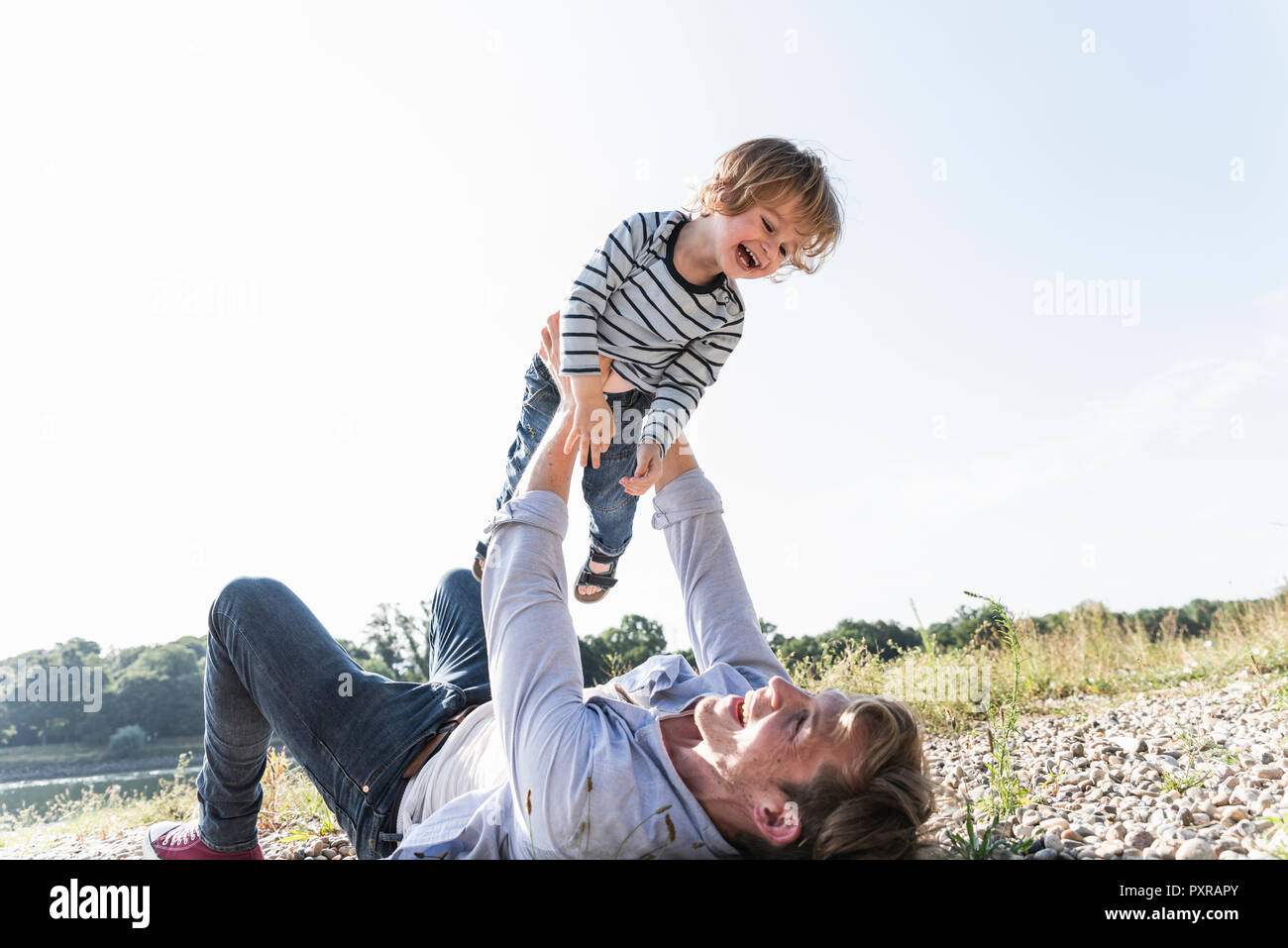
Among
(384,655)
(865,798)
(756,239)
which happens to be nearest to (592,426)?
(756,239)

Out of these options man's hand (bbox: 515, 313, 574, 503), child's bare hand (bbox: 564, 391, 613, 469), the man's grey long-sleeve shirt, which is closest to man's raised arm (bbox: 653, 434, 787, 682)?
the man's grey long-sleeve shirt

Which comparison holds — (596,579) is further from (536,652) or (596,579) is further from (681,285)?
(536,652)

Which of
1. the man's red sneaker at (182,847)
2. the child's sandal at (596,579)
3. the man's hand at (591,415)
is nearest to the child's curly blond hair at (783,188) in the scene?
the man's hand at (591,415)

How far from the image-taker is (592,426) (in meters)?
2.87

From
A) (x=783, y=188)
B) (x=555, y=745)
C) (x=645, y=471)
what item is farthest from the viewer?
(x=783, y=188)

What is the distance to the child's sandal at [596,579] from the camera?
367cm

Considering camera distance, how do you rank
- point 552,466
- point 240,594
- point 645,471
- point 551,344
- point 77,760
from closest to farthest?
point 552,466, point 240,594, point 645,471, point 551,344, point 77,760

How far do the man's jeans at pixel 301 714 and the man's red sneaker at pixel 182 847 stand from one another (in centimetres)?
3

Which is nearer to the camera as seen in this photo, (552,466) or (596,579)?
(552,466)

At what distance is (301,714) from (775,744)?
4.42 ft

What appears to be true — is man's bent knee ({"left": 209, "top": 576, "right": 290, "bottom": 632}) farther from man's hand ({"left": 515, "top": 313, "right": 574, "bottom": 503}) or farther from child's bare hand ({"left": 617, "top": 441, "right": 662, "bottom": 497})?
child's bare hand ({"left": 617, "top": 441, "right": 662, "bottom": 497})

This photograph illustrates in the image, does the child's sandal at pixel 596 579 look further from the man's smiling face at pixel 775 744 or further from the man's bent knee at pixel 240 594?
the man's smiling face at pixel 775 744
